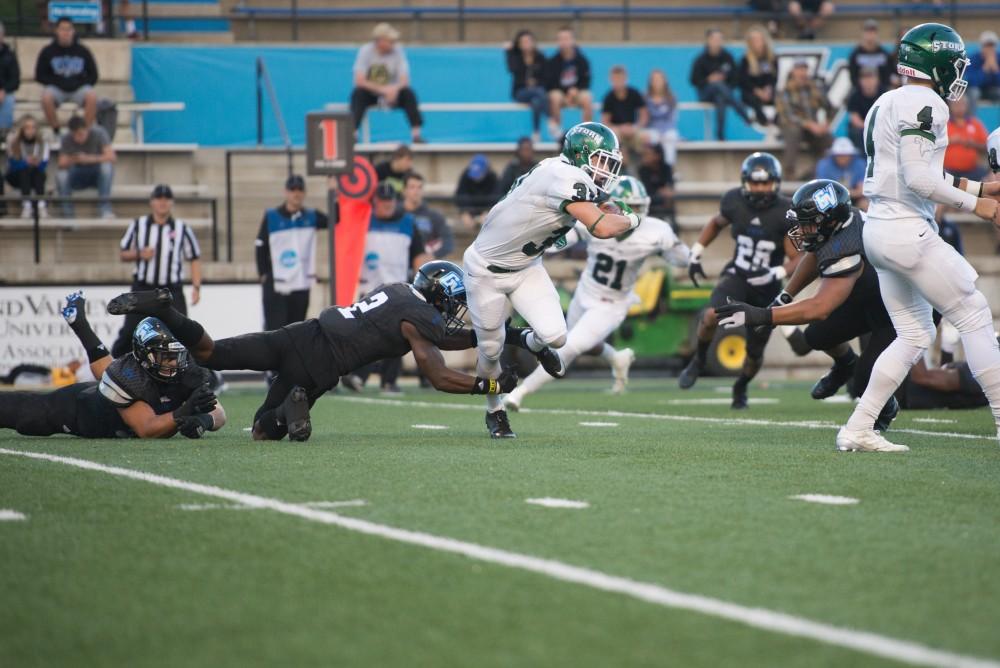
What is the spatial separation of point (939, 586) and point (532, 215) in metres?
4.03

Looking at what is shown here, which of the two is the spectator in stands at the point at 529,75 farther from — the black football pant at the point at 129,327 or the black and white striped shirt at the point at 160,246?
the black football pant at the point at 129,327

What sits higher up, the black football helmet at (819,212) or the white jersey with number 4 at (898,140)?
the white jersey with number 4 at (898,140)

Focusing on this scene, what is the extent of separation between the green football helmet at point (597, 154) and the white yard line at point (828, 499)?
261 cm

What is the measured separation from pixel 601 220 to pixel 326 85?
11775 millimetres

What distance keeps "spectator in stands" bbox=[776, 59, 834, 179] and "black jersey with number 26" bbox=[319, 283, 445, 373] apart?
10.8 m

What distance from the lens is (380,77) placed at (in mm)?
16953

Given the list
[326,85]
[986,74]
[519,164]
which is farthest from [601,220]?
[986,74]

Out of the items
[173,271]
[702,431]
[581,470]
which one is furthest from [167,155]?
[581,470]

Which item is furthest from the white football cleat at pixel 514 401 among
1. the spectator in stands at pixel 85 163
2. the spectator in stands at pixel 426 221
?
the spectator in stands at pixel 85 163

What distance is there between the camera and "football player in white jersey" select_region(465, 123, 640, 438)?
298 inches

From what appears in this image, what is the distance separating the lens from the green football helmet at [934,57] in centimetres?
661

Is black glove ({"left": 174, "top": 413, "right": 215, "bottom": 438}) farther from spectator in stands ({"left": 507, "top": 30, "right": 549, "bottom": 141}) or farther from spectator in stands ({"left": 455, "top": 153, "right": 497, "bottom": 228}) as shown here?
spectator in stands ({"left": 507, "top": 30, "right": 549, "bottom": 141})

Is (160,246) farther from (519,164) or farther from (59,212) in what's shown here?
(519,164)

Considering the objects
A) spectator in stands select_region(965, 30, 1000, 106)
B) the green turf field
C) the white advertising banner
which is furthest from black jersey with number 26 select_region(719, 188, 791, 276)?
spectator in stands select_region(965, 30, 1000, 106)
